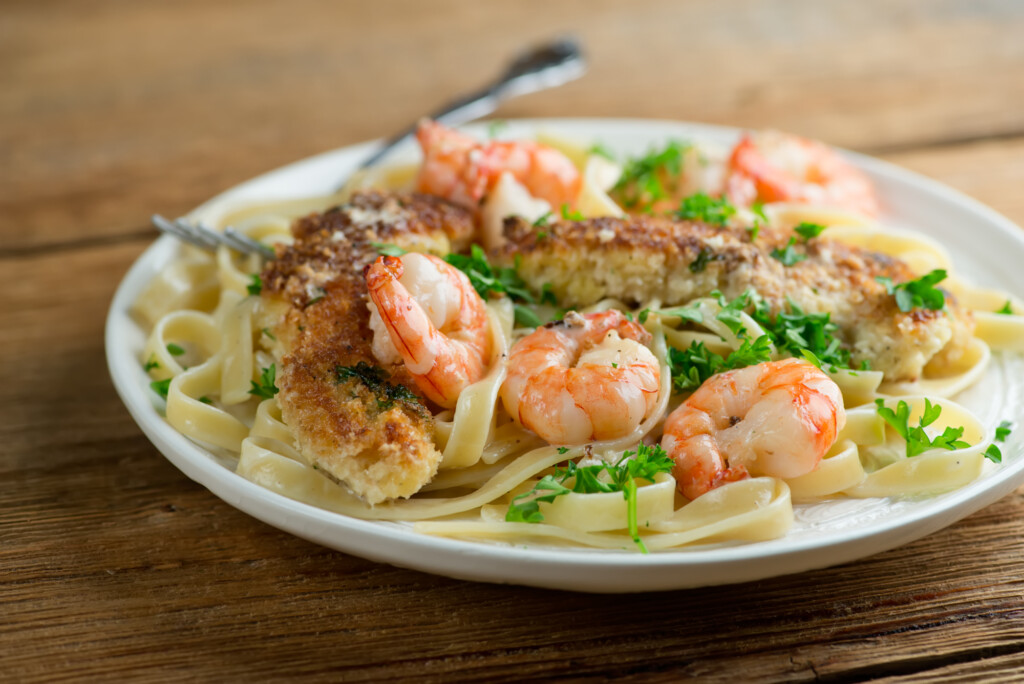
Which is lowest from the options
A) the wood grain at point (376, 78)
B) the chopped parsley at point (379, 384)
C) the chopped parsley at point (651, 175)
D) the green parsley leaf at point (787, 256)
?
the wood grain at point (376, 78)

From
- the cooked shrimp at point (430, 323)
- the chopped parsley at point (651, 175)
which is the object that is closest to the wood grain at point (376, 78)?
the chopped parsley at point (651, 175)

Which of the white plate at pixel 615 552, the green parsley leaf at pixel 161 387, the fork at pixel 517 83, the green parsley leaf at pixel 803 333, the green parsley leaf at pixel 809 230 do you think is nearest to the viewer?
the white plate at pixel 615 552

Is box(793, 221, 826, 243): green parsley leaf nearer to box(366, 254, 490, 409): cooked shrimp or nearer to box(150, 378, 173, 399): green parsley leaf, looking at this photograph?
box(366, 254, 490, 409): cooked shrimp

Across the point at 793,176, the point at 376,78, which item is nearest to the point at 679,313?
the point at 793,176

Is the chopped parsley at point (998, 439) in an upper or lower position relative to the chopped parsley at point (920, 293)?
lower

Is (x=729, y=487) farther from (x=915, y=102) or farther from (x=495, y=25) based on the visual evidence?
(x=495, y=25)

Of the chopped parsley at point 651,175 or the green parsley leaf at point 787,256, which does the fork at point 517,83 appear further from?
the green parsley leaf at point 787,256

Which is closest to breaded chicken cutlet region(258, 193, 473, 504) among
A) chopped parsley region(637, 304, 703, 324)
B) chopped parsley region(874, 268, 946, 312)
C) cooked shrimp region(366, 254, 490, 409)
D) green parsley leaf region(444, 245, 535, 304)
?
cooked shrimp region(366, 254, 490, 409)
